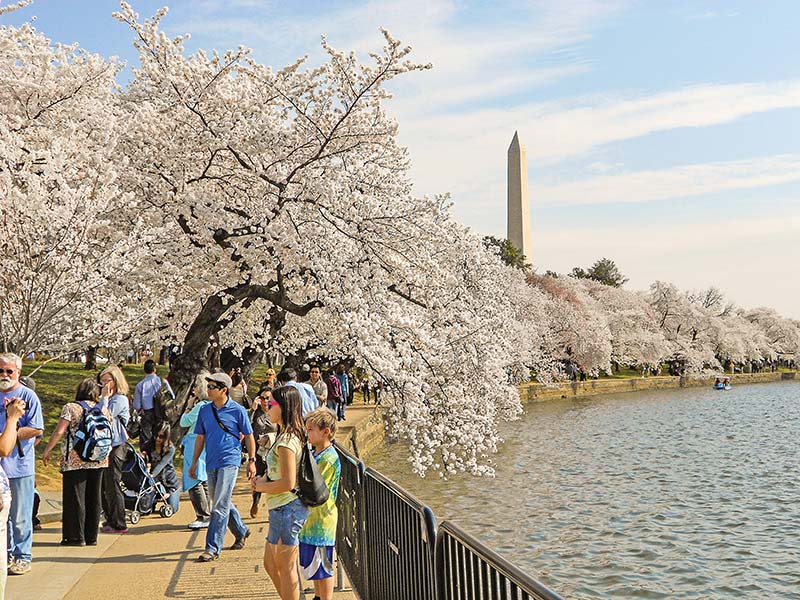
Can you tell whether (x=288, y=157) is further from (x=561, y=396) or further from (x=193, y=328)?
(x=561, y=396)

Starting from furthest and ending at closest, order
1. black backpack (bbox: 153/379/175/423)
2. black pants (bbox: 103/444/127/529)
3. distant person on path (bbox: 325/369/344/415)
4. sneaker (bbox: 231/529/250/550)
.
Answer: distant person on path (bbox: 325/369/344/415), black backpack (bbox: 153/379/175/423), black pants (bbox: 103/444/127/529), sneaker (bbox: 231/529/250/550)

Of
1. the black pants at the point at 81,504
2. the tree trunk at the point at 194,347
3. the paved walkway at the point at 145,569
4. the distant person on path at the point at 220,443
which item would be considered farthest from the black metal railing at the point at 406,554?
the tree trunk at the point at 194,347

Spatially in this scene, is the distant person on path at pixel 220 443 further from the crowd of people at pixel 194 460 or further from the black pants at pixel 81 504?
the black pants at pixel 81 504

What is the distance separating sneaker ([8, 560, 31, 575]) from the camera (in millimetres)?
7066

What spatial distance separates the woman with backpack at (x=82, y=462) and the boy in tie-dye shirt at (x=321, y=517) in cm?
355

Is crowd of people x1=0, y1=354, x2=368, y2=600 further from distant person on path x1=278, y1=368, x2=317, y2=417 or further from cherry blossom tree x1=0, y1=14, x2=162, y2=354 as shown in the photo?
cherry blossom tree x1=0, y1=14, x2=162, y2=354

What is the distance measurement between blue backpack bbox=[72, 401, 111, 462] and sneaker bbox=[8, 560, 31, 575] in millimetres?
1196

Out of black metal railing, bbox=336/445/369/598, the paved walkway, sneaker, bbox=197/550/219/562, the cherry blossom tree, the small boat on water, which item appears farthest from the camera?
the small boat on water

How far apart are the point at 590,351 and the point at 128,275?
54090 mm

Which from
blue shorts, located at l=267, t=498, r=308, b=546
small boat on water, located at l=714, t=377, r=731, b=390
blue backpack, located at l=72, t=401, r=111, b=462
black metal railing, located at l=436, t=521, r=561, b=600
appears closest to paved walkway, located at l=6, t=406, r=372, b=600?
blue backpack, located at l=72, t=401, r=111, b=462

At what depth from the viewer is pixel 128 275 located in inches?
544

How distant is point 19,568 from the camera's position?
23.2ft

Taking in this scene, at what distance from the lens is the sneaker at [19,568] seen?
23.2 feet

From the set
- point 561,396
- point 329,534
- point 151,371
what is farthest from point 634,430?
point 329,534
